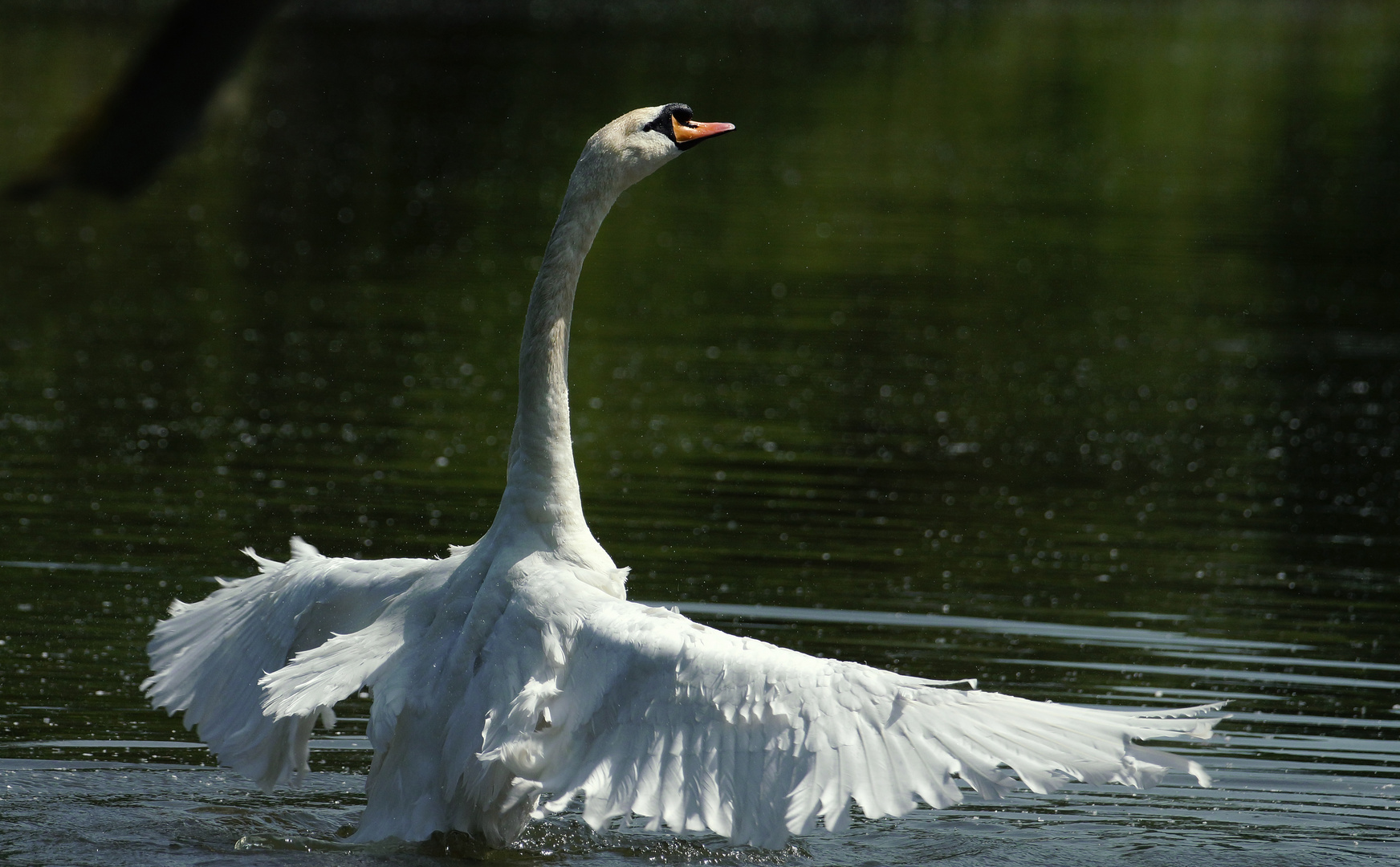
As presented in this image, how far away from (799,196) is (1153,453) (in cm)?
1600

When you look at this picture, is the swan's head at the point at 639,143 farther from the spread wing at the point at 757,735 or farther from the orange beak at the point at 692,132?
the spread wing at the point at 757,735

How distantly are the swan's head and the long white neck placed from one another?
0.20 feet

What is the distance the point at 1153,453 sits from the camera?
1568 centimetres

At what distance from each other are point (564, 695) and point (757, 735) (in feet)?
2.62

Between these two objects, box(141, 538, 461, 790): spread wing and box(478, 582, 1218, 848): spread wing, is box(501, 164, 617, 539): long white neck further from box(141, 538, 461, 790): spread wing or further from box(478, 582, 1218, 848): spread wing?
box(478, 582, 1218, 848): spread wing

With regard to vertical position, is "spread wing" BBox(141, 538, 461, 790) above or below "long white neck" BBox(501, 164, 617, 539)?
below

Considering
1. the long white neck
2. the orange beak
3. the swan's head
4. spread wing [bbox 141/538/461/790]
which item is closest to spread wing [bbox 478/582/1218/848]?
the long white neck

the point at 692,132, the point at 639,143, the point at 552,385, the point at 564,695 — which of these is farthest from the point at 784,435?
the point at 564,695

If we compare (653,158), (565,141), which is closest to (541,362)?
(653,158)

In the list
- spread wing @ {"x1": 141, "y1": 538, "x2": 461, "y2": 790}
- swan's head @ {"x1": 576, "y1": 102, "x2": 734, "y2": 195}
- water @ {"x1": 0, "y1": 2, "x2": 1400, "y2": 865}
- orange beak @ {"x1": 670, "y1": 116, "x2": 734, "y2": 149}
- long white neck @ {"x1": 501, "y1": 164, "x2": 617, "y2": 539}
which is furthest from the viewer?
water @ {"x1": 0, "y1": 2, "x2": 1400, "y2": 865}

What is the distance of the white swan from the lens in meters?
6.38

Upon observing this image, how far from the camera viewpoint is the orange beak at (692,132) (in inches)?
322

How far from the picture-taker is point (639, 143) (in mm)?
8102

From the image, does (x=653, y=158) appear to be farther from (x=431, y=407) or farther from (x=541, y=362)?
(x=431, y=407)
